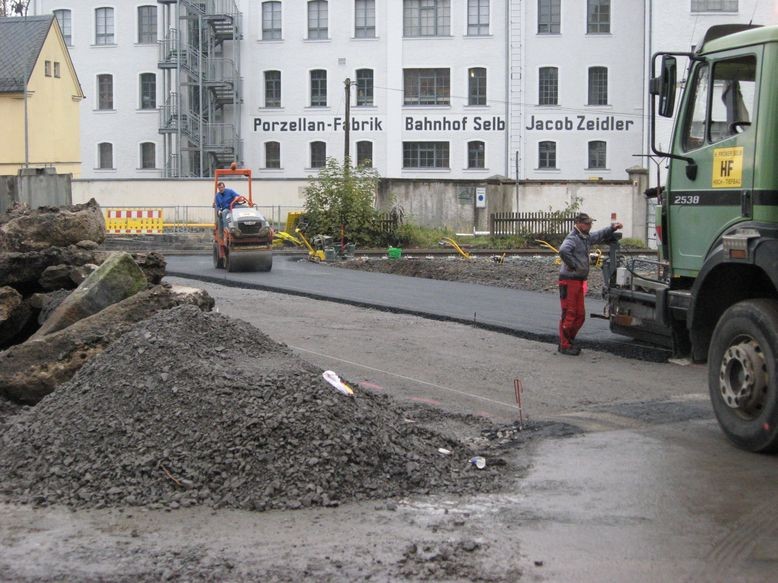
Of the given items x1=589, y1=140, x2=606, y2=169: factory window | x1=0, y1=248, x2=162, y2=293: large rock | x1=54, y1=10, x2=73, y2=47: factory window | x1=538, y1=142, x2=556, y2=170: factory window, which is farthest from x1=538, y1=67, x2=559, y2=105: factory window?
x1=0, y1=248, x2=162, y2=293: large rock

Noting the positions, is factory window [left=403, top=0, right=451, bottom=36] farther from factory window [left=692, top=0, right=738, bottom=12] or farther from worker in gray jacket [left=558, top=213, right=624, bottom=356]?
worker in gray jacket [left=558, top=213, right=624, bottom=356]

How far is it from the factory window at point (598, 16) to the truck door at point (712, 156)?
49806 mm

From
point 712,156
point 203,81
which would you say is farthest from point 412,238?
point 712,156

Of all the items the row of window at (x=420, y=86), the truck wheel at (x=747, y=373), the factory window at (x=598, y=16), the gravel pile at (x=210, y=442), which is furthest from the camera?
the row of window at (x=420, y=86)

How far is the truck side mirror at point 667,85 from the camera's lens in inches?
372

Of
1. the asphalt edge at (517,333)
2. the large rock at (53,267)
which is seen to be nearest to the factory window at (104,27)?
the asphalt edge at (517,333)

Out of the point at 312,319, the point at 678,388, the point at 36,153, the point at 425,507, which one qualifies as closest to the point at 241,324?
the point at 425,507

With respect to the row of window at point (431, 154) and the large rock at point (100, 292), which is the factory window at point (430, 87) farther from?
the large rock at point (100, 292)

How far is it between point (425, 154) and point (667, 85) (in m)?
50.0

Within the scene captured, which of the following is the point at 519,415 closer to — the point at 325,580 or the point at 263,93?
the point at 325,580

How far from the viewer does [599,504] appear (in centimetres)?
750

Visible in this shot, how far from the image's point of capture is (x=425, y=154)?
59.3 meters

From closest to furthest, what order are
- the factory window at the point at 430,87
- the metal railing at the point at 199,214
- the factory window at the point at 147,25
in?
the metal railing at the point at 199,214, the factory window at the point at 430,87, the factory window at the point at 147,25

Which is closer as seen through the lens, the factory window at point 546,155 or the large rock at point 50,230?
the large rock at point 50,230
